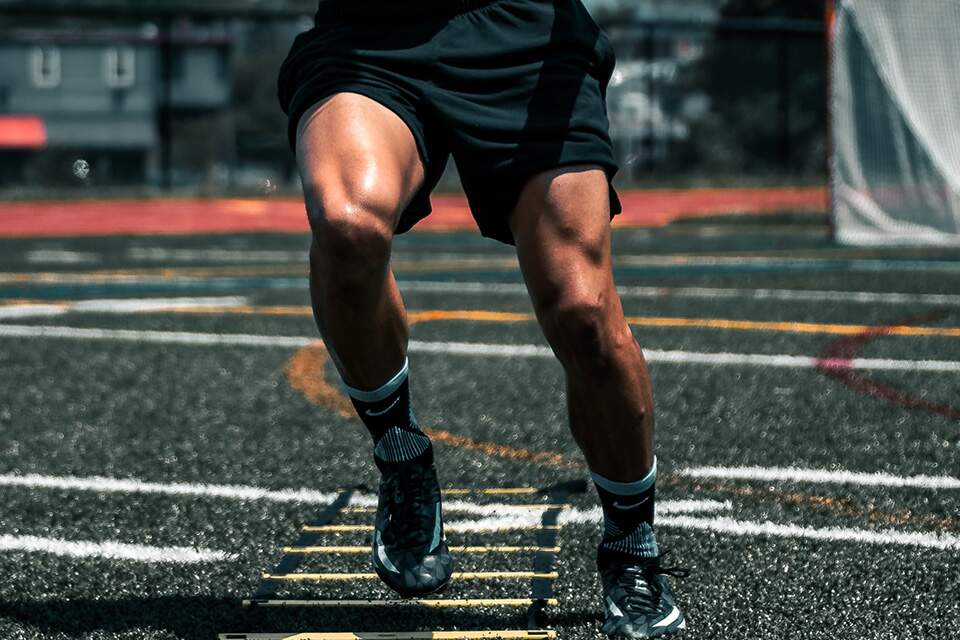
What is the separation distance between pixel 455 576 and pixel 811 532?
92 cm

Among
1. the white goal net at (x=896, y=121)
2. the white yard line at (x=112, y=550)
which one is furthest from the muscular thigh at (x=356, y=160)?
the white goal net at (x=896, y=121)

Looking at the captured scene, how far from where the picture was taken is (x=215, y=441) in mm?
4859

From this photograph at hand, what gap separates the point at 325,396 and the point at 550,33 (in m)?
2.84

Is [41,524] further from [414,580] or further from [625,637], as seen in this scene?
[625,637]

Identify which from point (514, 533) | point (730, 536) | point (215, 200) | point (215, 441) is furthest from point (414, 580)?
point (215, 200)

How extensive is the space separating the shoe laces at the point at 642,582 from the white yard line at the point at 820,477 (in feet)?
4.18

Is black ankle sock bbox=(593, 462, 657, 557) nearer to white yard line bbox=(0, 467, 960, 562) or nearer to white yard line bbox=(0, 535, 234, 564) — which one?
white yard line bbox=(0, 467, 960, 562)

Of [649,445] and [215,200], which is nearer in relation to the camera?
[649,445]

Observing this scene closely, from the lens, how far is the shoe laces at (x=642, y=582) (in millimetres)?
2871

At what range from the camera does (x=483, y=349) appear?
690cm

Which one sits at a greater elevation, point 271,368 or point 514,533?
A: point 514,533

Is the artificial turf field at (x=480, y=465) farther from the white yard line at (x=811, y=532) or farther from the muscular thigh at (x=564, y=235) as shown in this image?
the muscular thigh at (x=564, y=235)

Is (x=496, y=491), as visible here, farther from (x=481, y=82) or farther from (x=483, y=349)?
(x=483, y=349)

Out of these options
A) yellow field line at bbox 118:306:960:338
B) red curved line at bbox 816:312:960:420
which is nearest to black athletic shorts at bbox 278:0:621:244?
red curved line at bbox 816:312:960:420
